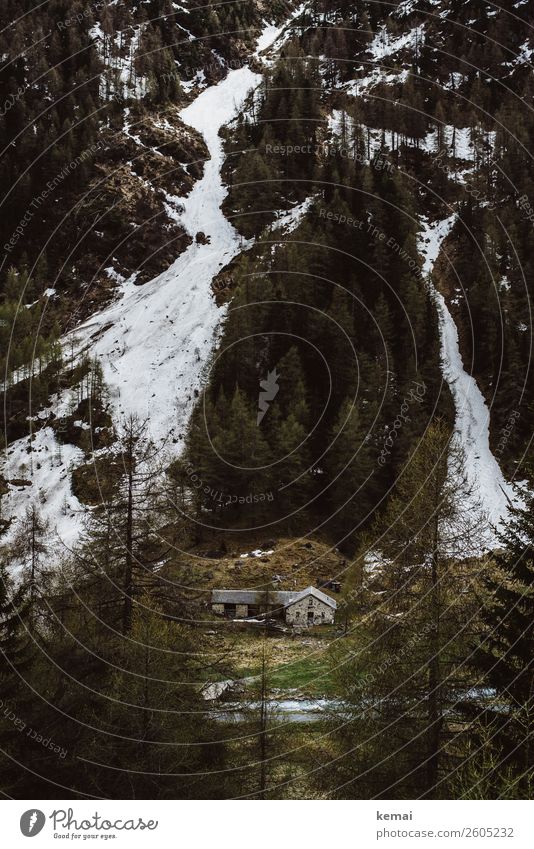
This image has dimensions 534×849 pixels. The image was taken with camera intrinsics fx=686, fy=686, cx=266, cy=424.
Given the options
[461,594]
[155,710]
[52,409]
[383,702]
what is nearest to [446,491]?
[461,594]

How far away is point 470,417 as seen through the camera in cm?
7244

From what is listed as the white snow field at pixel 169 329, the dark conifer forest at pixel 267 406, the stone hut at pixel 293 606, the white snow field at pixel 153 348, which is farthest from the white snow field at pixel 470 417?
the white snow field at pixel 169 329

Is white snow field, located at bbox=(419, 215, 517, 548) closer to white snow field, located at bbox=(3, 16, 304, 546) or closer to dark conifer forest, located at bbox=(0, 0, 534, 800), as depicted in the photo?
dark conifer forest, located at bbox=(0, 0, 534, 800)

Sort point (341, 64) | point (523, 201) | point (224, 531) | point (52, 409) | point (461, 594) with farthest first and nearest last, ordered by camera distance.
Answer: point (341, 64) < point (523, 201) < point (52, 409) < point (224, 531) < point (461, 594)

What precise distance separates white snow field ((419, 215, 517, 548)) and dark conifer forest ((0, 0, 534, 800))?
36 cm

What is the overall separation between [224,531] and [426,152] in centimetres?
8745

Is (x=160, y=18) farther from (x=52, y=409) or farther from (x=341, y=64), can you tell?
(x=52, y=409)

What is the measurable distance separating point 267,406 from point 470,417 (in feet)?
71.4

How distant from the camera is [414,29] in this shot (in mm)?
153375

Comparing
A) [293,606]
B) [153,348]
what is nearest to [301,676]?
[293,606]

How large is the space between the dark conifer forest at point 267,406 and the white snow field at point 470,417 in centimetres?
36

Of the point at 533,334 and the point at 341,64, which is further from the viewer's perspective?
the point at 341,64

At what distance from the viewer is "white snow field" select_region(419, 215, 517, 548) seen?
6262cm
